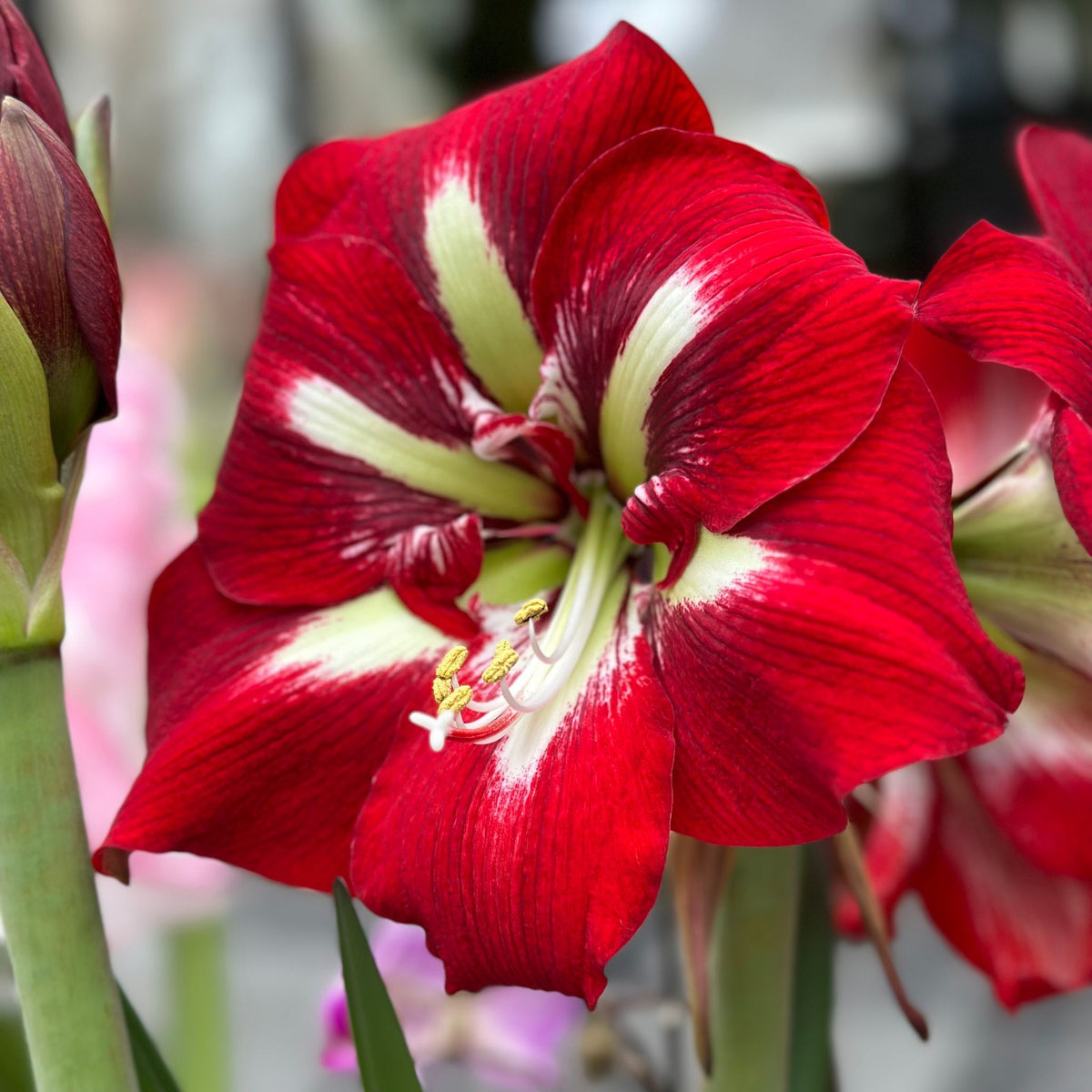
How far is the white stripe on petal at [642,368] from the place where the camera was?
11.0 inches

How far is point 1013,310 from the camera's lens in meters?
0.25

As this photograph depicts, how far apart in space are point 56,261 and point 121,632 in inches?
9.8

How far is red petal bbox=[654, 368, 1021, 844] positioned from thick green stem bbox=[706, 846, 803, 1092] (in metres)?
0.06

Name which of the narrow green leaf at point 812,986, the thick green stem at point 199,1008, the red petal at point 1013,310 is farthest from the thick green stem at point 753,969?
the thick green stem at point 199,1008

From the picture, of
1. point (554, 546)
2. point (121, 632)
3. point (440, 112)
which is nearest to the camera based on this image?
point (554, 546)

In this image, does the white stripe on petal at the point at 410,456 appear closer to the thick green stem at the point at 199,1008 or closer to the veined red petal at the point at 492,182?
the veined red petal at the point at 492,182

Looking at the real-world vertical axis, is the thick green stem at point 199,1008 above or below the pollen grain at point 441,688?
below

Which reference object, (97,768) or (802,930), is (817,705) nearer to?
(802,930)

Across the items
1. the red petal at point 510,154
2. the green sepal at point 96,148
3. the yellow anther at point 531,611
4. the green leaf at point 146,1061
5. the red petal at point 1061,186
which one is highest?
the green sepal at point 96,148

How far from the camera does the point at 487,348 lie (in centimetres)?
33

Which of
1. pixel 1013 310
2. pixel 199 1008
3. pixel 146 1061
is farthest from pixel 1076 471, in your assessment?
pixel 199 1008

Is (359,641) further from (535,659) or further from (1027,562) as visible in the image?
(1027,562)

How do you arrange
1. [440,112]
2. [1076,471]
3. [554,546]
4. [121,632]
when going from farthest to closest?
1. [440,112]
2. [121,632]
3. [554,546]
4. [1076,471]

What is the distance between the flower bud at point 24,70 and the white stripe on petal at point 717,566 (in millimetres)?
156
